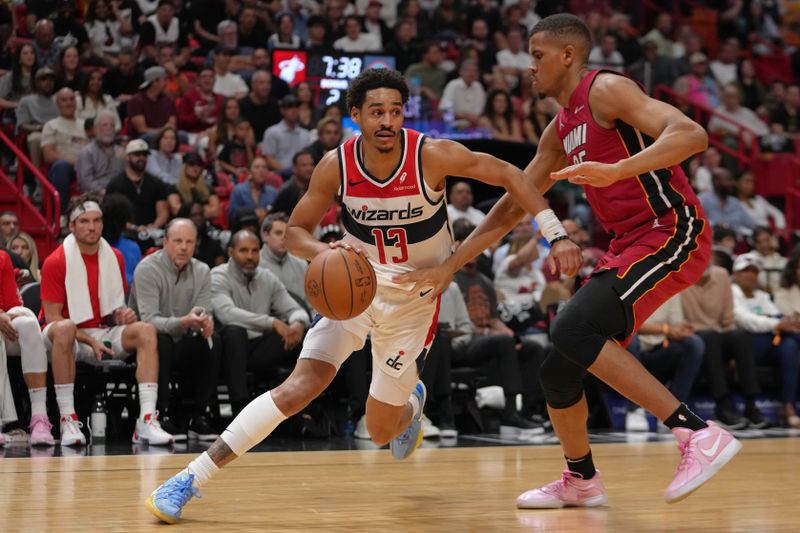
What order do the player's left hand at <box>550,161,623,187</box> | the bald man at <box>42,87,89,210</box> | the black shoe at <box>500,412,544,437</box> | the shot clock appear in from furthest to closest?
the shot clock → the bald man at <box>42,87,89,210</box> → the black shoe at <box>500,412,544,437</box> → the player's left hand at <box>550,161,623,187</box>

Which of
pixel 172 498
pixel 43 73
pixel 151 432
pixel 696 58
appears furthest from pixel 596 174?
pixel 696 58

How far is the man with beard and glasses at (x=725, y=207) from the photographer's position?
12.2 m

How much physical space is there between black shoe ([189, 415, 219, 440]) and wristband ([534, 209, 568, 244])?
12.8 ft

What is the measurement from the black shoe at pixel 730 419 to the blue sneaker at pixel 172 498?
6.00 metres

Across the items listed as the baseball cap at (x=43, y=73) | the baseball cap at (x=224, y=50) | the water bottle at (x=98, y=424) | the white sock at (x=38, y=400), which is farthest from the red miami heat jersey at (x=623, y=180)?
the baseball cap at (x=224, y=50)

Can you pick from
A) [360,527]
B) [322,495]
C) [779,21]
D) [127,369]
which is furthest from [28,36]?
[779,21]

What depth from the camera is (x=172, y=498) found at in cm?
400

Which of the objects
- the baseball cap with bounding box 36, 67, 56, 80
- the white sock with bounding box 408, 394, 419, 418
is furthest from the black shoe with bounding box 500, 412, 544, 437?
the baseball cap with bounding box 36, 67, 56, 80

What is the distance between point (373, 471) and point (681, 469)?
213 cm

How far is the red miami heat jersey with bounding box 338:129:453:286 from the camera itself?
4.51 meters

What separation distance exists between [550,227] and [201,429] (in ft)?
13.1

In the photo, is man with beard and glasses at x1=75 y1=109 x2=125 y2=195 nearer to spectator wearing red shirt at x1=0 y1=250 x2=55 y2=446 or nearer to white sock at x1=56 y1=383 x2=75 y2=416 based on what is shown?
spectator wearing red shirt at x1=0 y1=250 x2=55 y2=446

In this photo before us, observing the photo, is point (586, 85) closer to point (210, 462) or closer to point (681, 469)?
point (681, 469)

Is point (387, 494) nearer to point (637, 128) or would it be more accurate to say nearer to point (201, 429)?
point (637, 128)
